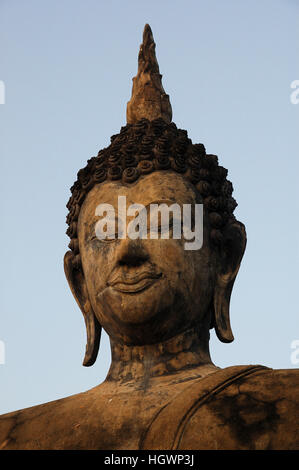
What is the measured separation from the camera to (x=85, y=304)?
11.6 m

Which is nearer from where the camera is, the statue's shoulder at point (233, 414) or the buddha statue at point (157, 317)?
the statue's shoulder at point (233, 414)

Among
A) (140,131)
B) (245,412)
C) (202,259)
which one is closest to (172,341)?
(202,259)

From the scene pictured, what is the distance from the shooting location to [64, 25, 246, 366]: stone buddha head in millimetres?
10547

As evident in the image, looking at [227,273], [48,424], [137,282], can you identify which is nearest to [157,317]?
[137,282]

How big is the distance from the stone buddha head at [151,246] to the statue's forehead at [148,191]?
0.01m

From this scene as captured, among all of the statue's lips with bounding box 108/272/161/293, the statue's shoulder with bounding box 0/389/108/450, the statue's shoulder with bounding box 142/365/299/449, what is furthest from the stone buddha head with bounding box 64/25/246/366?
the statue's shoulder with bounding box 142/365/299/449

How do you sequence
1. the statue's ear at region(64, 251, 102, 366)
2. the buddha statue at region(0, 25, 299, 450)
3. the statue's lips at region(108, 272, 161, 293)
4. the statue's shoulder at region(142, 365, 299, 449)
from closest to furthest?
1. the statue's shoulder at region(142, 365, 299, 449)
2. the buddha statue at region(0, 25, 299, 450)
3. the statue's lips at region(108, 272, 161, 293)
4. the statue's ear at region(64, 251, 102, 366)

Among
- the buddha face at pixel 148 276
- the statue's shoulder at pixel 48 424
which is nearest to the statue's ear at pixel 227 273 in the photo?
the buddha face at pixel 148 276

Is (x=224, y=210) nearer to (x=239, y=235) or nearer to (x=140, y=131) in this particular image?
(x=239, y=235)

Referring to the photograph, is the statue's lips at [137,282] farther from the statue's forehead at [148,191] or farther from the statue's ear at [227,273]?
the statue's ear at [227,273]

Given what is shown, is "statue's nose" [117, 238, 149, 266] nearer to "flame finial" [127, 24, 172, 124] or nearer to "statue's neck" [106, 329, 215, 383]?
"statue's neck" [106, 329, 215, 383]

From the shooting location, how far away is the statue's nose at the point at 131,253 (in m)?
10.5

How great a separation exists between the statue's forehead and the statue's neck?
4.81 feet
